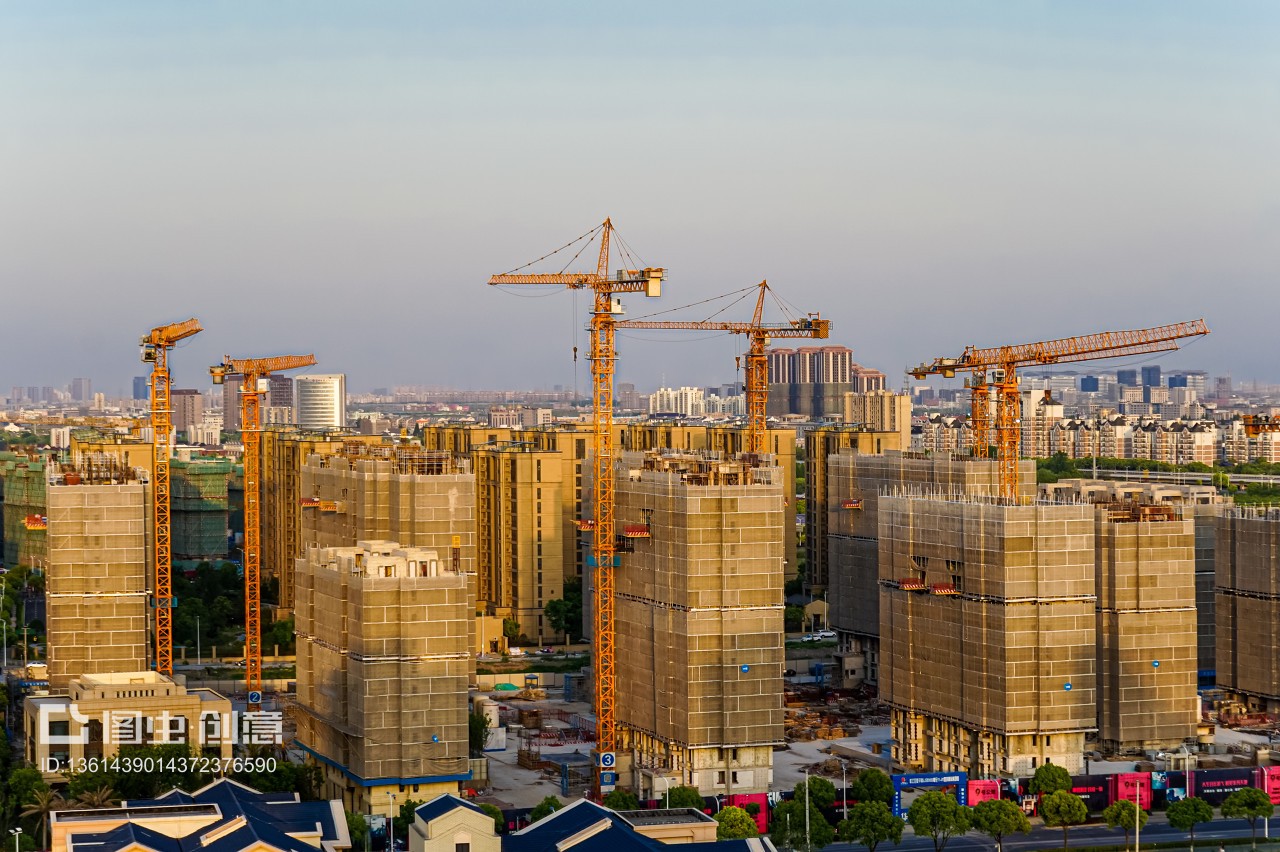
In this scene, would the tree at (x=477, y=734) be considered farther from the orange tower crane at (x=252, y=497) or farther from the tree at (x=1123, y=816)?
the tree at (x=1123, y=816)

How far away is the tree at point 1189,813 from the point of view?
1766 inches

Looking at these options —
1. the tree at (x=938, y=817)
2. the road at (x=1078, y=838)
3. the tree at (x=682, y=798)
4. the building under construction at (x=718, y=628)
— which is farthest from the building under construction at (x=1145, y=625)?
the tree at (x=682, y=798)

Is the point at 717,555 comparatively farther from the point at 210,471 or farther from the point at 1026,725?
the point at 210,471

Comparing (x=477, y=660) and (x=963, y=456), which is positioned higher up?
(x=963, y=456)

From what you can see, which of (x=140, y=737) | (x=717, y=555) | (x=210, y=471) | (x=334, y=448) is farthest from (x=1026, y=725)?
(x=210, y=471)

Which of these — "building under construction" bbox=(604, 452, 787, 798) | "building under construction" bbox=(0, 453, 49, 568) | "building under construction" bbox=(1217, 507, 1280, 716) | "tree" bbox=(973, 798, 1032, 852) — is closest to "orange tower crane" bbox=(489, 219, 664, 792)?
"building under construction" bbox=(604, 452, 787, 798)

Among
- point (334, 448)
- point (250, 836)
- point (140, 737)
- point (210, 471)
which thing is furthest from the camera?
point (210, 471)

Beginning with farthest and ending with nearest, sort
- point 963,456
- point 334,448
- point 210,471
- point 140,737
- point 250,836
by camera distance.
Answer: point 210,471 → point 334,448 → point 963,456 → point 140,737 → point 250,836

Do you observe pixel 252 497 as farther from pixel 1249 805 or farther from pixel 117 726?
pixel 1249 805

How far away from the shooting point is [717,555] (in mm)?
48438

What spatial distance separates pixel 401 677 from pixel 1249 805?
20897mm

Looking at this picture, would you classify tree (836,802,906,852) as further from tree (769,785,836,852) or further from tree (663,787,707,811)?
tree (663,787,707,811)

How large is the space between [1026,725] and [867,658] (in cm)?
2074

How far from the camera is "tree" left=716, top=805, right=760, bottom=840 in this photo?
140ft
